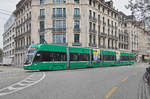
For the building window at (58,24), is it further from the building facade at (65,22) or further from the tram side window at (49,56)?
the tram side window at (49,56)

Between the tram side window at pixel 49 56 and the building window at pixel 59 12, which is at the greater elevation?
the building window at pixel 59 12

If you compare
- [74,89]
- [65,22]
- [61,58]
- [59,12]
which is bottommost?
[74,89]

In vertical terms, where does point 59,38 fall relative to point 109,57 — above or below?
above

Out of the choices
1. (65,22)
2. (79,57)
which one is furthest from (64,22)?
(79,57)

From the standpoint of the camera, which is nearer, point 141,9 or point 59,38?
point 141,9

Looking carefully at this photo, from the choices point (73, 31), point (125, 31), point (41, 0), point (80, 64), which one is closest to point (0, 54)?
point (41, 0)

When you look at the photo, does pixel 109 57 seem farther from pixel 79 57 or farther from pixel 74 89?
pixel 74 89

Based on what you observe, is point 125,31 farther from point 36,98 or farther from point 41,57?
point 36,98

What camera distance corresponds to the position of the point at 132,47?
224ft

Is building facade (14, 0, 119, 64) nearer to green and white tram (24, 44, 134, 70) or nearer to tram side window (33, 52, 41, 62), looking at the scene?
green and white tram (24, 44, 134, 70)

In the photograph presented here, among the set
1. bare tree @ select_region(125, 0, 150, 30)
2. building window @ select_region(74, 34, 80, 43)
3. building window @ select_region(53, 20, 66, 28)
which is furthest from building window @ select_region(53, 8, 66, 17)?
bare tree @ select_region(125, 0, 150, 30)

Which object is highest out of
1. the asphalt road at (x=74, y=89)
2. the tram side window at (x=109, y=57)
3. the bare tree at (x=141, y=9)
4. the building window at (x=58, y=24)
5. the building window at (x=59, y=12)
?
the building window at (x=59, y=12)

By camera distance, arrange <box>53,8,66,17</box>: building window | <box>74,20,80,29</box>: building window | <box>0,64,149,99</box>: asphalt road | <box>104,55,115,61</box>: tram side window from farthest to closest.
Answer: <box>74,20,80,29</box>: building window
<box>53,8,66,17</box>: building window
<box>104,55,115,61</box>: tram side window
<box>0,64,149,99</box>: asphalt road

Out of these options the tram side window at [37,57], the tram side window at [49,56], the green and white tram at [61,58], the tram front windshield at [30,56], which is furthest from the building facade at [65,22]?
the tram side window at [37,57]
